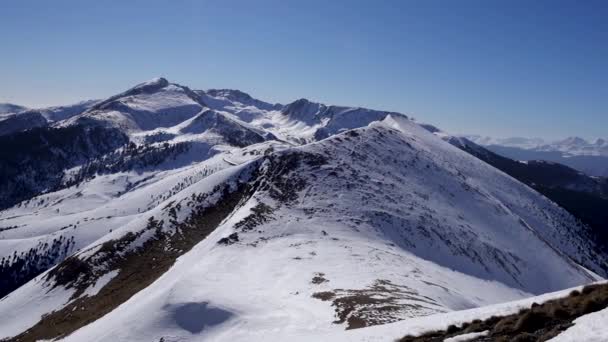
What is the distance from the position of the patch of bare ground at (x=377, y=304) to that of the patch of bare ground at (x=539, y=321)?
11762mm

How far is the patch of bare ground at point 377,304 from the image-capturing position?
31109 millimetres

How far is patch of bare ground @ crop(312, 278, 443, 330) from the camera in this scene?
31.1 metres

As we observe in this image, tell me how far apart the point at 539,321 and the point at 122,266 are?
245 feet

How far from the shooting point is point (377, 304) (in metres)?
35.8

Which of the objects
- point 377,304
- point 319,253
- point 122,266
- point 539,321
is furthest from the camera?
point 122,266

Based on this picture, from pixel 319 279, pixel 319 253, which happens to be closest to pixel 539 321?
pixel 319 279

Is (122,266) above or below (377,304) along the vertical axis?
below

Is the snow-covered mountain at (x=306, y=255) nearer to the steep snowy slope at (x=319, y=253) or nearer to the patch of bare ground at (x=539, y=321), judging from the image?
Result: the steep snowy slope at (x=319, y=253)

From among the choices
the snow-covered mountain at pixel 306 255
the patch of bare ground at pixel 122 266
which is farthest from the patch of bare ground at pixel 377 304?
the patch of bare ground at pixel 122 266

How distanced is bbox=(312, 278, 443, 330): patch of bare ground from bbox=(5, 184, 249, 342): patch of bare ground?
34137mm

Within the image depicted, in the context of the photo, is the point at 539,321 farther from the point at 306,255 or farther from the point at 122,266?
the point at 122,266

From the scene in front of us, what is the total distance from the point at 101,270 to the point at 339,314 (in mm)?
61356

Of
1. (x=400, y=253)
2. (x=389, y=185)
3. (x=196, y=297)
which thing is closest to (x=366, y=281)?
(x=196, y=297)

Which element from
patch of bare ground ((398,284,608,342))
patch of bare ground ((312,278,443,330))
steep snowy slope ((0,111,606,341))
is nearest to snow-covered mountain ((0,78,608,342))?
patch of bare ground ((312,278,443,330))
